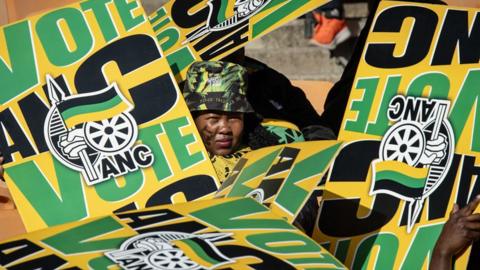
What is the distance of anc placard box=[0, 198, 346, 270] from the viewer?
7.33 feet

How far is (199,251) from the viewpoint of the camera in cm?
227

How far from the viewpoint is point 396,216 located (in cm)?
309

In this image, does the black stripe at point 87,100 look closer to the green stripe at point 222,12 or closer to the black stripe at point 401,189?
the green stripe at point 222,12

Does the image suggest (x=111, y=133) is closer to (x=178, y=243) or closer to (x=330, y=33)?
(x=178, y=243)

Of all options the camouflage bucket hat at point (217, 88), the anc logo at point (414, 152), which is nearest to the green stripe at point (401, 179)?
the anc logo at point (414, 152)

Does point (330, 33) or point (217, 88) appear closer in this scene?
point (217, 88)

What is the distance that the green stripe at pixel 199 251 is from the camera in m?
2.24

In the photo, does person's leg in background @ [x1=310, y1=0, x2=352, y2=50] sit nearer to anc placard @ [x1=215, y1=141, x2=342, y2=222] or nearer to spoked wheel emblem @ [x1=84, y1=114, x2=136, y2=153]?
spoked wheel emblem @ [x1=84, y1=114, x2=136, y2=153]

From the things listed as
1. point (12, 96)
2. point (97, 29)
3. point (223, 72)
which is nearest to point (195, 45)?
point (223, 72)

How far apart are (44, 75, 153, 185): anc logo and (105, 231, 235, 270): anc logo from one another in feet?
2.73

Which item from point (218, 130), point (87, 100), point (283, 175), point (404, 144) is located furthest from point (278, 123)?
point (283, 175)

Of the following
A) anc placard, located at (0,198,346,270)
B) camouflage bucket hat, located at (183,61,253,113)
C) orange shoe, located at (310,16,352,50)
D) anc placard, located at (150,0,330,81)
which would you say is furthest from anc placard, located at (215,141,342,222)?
orange shoe, located at (310,16,352,50)

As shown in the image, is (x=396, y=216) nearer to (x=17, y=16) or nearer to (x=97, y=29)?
(x=97, y=29)

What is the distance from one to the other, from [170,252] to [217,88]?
1.28 metres
